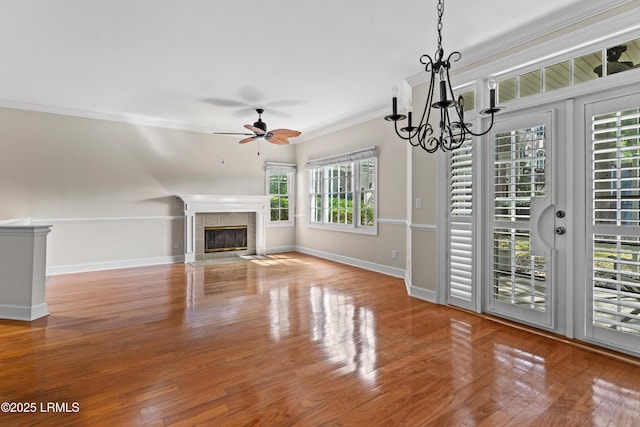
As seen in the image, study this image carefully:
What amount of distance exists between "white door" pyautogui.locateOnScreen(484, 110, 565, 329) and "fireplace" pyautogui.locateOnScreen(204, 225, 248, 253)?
5123mm

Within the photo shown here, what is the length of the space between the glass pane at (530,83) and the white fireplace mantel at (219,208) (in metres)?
5.25

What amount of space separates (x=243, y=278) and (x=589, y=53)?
4.80 meters

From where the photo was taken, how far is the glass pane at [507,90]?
126 inches

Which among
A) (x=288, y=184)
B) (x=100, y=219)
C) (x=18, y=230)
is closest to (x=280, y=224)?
(x=288, y=184)

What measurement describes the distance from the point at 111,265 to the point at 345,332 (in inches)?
192

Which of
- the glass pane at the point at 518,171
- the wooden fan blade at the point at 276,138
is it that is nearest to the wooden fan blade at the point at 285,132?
the wooden fan blade at the point at 276,138

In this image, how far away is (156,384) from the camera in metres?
2.11

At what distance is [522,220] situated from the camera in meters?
3.12

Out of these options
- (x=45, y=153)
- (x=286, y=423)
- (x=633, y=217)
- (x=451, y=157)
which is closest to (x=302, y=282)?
(x=451, y=157)

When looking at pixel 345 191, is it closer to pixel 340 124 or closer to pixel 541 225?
pixel 340 124

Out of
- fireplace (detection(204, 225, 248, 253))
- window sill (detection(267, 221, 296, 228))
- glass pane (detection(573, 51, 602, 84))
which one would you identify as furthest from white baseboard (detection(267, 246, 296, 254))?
glass pane (detection(573, 51, 602, 84))

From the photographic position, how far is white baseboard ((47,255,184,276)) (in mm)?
5324

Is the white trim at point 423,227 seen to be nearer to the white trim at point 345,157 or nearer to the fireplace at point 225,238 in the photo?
the white trim at point 345,157

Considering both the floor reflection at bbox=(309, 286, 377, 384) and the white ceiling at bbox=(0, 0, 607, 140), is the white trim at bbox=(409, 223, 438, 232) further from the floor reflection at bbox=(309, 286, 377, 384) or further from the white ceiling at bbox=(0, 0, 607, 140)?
the white ceiling at bbox=(0, 0, 607, 140)
